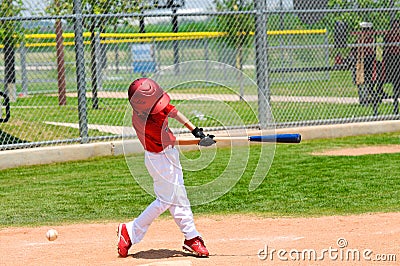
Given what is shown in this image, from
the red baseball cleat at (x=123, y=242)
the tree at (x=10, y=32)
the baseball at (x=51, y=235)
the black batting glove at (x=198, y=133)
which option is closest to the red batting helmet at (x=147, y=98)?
the black batting glove at (x=198, y=133)

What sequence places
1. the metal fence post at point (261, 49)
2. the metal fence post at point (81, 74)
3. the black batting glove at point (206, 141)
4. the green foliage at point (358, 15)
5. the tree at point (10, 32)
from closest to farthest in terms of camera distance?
1. the black batting glove at point (206, 141)
2. the metal fence post at point (81, 74)
3. the tree at point (10, 32)
4. the metal fence post at point (261, 49)
5. the green foliage at point (358, 15)

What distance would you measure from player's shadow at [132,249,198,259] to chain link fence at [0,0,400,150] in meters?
4.06

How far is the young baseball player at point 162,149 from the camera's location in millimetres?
6457

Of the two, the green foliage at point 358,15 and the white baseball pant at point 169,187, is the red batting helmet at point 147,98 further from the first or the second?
the green foliage at point 358,15

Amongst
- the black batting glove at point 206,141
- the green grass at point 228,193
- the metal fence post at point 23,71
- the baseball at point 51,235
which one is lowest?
the baseball at point 51,235

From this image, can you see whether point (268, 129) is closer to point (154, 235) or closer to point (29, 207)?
point (29, 207)

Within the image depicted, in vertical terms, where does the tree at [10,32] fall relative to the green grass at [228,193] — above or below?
above

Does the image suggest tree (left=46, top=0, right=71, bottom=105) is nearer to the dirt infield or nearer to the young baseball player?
the dirt infield

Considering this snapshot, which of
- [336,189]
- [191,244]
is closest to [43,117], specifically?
[336,189]

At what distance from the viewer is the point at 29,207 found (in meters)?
9.32

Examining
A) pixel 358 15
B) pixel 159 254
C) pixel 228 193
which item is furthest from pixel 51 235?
pixel 358 15

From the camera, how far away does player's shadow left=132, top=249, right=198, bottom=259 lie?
6591 mm

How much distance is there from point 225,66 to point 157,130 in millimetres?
7619

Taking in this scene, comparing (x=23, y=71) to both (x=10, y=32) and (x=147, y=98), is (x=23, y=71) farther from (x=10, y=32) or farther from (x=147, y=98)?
(x=147, y=98)
